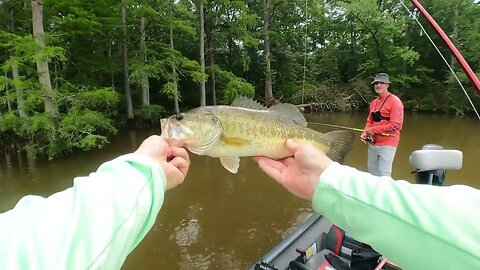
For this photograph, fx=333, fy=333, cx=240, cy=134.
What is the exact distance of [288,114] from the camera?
7.11 ft

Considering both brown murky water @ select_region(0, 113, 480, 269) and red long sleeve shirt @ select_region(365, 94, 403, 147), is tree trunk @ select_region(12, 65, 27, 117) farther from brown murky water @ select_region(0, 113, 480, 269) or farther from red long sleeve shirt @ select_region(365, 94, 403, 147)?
red long sleeve shirt @ select_region(365, 94, 403, 147)

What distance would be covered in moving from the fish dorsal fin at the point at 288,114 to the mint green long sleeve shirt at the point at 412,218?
1.19 metres

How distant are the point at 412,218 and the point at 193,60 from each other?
61.4 feet

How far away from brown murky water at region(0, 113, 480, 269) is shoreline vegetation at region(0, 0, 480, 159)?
101 cm

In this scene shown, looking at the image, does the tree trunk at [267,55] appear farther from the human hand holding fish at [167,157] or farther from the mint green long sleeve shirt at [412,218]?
the mint green long sleeve shirt at [412,218]

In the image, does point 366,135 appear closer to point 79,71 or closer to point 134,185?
point 134,185

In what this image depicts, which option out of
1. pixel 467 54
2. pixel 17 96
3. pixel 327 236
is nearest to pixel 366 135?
pixel 327 236

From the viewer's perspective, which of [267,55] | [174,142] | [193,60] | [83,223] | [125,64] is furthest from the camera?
[267,55]

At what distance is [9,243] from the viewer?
656mm

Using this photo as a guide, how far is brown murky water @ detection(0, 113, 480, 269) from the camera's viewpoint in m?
5.58

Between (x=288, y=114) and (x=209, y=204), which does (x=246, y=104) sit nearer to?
(x=288, y=114)

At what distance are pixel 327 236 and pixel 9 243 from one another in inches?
140

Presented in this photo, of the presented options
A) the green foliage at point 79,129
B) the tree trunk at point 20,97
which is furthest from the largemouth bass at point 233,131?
the tree trunk at point 20,97

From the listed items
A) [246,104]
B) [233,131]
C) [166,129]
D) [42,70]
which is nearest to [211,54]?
[42,70]
